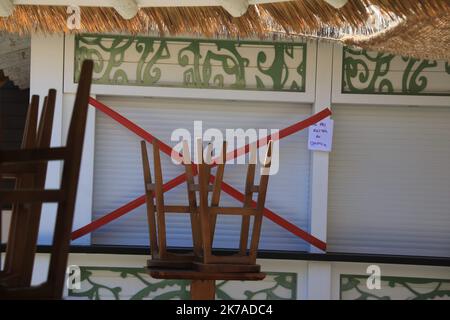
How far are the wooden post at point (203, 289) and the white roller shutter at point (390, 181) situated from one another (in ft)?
8.78

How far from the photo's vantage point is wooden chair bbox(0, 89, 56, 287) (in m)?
2.41

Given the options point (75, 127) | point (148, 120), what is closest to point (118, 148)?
point (148, 120)

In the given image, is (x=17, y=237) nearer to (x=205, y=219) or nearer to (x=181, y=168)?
(x=205, y=219)

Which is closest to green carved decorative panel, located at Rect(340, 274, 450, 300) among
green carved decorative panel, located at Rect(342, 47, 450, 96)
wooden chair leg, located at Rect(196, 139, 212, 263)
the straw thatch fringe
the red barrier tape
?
the red barrier tape

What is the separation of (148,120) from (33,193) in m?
4.07

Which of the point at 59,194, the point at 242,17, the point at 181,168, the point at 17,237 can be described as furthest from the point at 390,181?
the point at 59,194

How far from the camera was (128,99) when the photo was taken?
6.19 metres

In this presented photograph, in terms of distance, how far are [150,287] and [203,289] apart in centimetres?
248

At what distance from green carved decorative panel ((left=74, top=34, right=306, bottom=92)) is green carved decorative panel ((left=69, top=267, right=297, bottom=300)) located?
1393 millimetres

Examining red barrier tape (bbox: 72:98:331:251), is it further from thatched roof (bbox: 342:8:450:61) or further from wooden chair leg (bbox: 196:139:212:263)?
wooden chair leg (bbox: 196:139:212:263)

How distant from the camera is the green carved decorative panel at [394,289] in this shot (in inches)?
239

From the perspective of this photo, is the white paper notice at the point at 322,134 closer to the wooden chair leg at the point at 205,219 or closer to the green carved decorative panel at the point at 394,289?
the green carved decorative panel at the point at 394,289
